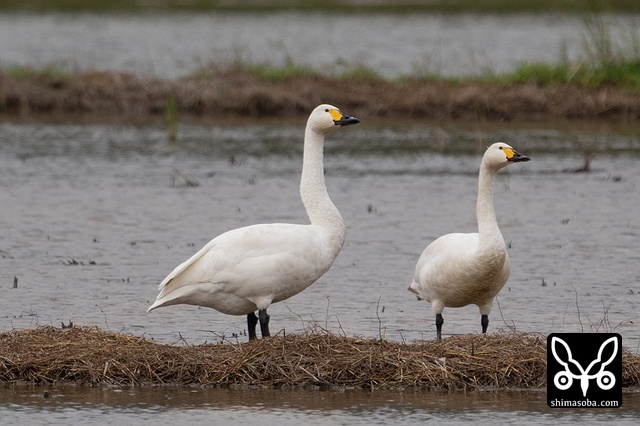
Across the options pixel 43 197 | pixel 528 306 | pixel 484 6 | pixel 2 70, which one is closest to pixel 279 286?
pixel 528 306

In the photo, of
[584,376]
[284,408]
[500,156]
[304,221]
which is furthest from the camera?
[304,221]

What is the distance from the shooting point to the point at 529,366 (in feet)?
28.8

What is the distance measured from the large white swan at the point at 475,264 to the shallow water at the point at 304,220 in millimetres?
316

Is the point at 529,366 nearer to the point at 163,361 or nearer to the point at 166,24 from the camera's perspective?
the point at 163,361

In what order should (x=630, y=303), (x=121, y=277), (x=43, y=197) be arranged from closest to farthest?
(x=630, y=303), (x=121, y=277), (x=43, y=197)

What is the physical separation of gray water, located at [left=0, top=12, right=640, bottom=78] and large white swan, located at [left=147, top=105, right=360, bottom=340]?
56.2 ft

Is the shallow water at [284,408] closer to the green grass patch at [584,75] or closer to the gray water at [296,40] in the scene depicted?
the green grass patch at [584,75]

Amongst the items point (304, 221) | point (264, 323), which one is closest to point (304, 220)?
point (304, 221)

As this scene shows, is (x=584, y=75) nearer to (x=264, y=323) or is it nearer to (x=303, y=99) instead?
Result: (x=303, y=99)

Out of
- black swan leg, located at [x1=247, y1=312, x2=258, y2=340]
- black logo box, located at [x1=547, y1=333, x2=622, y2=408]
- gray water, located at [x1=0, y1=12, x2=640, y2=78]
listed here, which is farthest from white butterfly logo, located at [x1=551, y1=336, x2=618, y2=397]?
gray water, located at [x1=0, y1=12, x2=640, y2=78]

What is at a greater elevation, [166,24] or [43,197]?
[166,24]

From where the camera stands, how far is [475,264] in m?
9.58

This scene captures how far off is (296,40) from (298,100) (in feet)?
52.4

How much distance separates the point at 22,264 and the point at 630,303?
587cm
